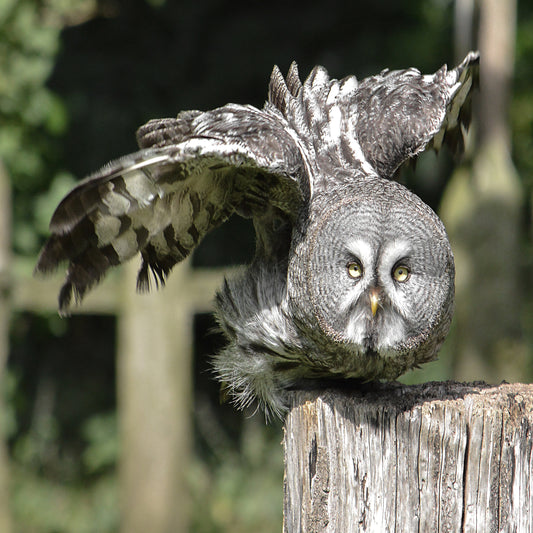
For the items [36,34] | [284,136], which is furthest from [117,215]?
[36,34]

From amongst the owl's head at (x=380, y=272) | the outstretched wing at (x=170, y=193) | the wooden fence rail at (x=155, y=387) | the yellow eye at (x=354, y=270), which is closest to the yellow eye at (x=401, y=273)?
the owl's head at (x=380, y=272)

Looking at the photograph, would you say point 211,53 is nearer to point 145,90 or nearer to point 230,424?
point 145,90

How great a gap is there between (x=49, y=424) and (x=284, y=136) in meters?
3.95

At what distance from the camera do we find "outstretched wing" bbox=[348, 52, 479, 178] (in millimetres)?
3195

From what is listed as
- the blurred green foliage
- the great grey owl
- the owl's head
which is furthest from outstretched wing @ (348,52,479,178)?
the blurred green foliage

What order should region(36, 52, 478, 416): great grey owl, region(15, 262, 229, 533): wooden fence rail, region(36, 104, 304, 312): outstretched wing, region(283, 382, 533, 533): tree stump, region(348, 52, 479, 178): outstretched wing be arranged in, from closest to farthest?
region(283, 382, 533, 533): tree stump
region(36, 104, 304, 312): outstretched wing
region(36, 52, 478, 416): great grey owl
region(348, 52, 479, 178): outstretched wing
region(15, 262, 229, 533): wooden fence rail

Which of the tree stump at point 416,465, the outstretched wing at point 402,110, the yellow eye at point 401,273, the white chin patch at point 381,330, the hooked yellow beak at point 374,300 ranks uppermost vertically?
the outstretched wing at point 402,110

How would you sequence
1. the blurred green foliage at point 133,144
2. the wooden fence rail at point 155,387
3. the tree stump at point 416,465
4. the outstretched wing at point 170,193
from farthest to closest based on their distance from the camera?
1. the blurred green foliage at point 133,144
2. the wooden fence rail at point 155,387
3. the outstretched wing at point 170,193
4. the tree stump at point 416,465

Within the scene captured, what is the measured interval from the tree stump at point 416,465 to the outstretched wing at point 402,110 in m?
1.09

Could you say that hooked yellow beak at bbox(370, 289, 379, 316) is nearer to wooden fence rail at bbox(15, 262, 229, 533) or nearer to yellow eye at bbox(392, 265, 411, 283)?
yellow eye at bbox(392, 265, 411, 283)

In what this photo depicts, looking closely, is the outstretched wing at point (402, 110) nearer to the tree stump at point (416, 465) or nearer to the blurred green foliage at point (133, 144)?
the tree stump at point (416, 465)

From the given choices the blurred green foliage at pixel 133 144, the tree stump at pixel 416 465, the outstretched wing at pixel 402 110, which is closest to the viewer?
the tree stump at pixel 416 465

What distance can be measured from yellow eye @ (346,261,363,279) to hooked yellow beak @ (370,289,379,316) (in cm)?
8

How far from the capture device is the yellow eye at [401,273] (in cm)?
282
